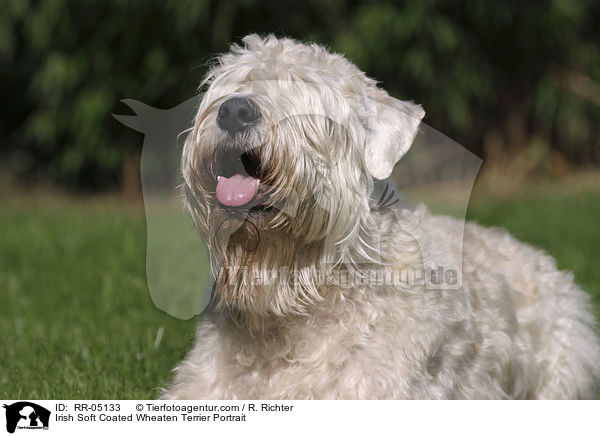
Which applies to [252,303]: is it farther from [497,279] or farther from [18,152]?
[18,152]

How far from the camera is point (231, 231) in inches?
113

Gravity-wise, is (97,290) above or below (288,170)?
below

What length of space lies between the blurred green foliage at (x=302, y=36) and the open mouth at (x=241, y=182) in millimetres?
7303

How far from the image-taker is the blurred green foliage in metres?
10.8

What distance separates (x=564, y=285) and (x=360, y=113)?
196 centimetres
